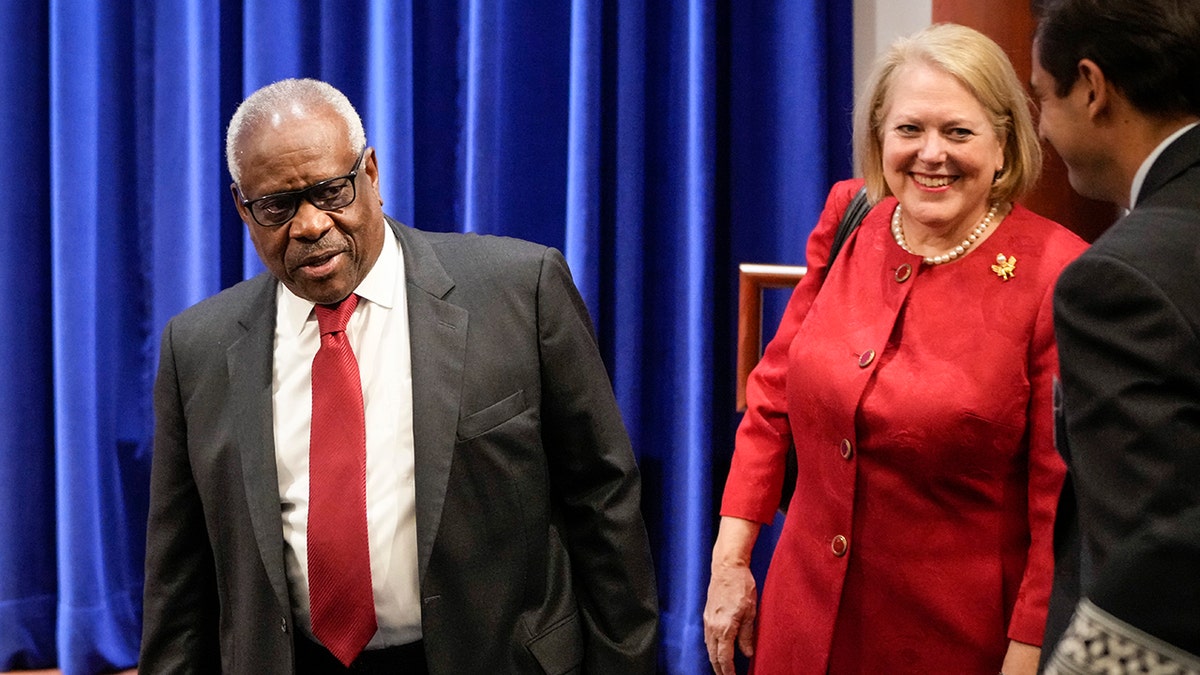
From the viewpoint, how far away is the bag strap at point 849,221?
1792 mm

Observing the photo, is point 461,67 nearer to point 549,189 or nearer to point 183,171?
point 549,189

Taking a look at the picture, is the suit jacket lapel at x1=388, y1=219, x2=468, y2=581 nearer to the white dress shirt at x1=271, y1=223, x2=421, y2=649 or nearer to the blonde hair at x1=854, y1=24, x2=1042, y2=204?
the white dress shirt at x1=271, y1=223, x2=421, y2=649

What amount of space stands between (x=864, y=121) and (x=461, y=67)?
50.8 inches

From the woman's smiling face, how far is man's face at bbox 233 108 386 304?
2.53 ft

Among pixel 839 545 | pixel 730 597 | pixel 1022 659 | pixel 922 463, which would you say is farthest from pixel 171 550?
pixel 1022 659

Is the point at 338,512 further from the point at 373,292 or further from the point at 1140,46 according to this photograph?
the point at 1140,46

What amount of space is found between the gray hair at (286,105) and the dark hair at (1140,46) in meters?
0.92

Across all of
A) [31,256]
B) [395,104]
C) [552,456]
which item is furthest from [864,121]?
[31,256]

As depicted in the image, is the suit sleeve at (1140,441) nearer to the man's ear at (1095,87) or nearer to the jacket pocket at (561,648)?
the man's ear at (1095,87)

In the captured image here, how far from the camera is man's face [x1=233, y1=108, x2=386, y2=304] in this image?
150 cm

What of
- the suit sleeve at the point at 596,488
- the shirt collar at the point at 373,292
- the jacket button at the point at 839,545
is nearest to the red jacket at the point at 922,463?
the jacket button at the point at 839,545

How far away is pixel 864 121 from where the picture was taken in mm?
1718

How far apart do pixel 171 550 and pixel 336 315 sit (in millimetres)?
410

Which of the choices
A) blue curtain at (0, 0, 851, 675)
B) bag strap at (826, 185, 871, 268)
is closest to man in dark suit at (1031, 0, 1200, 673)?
bag strap at (826, 185, 871, 268)
